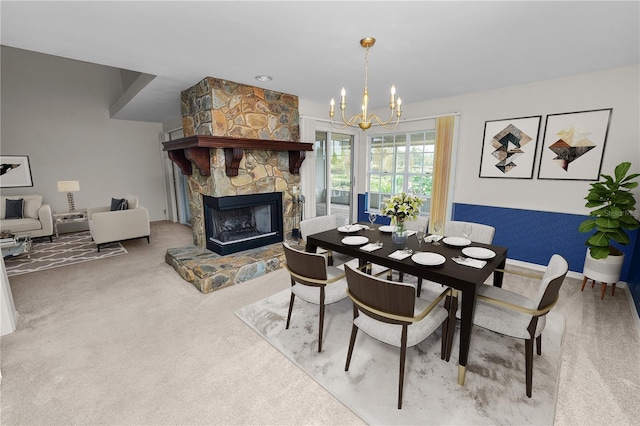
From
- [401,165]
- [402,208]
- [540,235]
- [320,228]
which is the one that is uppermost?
[401,165]

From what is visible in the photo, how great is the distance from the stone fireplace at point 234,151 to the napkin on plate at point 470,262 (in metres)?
2.32

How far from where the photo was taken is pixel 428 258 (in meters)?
1.98

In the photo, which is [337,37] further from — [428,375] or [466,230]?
[428,375]

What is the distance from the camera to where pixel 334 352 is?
2.08 metres

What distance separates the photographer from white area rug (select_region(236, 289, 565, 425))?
61.2 inches

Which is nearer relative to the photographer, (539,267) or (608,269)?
(608,269)

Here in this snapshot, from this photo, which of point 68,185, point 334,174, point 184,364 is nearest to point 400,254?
point 184,364

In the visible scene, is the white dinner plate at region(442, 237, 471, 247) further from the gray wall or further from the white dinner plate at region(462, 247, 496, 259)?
the gray wall

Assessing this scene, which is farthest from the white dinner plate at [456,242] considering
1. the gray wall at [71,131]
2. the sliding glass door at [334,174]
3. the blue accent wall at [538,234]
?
the gray wall at [71,131]

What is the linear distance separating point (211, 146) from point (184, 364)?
2.23 m

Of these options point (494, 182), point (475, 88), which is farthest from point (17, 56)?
point (494, 182)

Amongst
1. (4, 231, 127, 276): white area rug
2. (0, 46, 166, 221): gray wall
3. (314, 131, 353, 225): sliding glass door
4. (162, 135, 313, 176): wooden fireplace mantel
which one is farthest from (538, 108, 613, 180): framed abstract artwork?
(0, 46, 166, 221): gray wall

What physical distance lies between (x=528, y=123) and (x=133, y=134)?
295 inches

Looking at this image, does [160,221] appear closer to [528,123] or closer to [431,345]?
[431,345]
